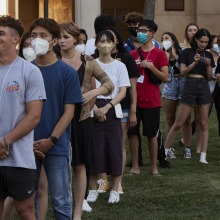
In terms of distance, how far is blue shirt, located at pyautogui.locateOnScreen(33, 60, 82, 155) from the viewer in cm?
665

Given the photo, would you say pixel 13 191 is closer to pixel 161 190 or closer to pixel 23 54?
pixel 23 54

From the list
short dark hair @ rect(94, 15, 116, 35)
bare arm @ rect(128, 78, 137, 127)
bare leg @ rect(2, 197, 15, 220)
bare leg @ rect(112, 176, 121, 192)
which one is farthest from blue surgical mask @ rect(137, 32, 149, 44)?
bare leg @ rect(2, 197, 15, 220)

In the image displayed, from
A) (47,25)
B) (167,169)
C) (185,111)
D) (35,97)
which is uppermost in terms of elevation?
(47,25)

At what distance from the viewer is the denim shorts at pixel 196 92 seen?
12188 mm

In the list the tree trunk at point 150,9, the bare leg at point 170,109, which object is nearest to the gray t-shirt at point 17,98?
the bare leg at point 170,109

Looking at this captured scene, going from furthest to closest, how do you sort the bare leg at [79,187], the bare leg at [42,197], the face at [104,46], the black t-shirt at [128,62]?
1. the black t-shirt at [128,62]
2. the face at [104,46]
3. the bare leg at [79,187]
4. the bare leg at [42,197]

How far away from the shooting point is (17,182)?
19.5 ft

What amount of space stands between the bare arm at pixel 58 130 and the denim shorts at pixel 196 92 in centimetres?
575

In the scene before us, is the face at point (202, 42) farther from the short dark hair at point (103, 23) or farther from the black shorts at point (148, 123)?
the short dark hair at point (103, 23)

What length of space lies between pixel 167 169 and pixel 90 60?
4.15m

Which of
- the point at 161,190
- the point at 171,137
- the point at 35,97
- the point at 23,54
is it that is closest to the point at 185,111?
the point at 171,137

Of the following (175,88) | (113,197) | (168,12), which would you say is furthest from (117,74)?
(168,12)

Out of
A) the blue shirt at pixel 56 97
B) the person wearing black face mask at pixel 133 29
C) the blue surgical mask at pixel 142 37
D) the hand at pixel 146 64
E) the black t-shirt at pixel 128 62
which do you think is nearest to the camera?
the blue shirt at pixel 56 97

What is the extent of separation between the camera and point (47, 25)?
6.77 meters
